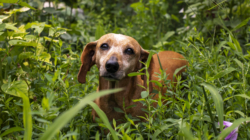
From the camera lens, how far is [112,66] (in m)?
1.88

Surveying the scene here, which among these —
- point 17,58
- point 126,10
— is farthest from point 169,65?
point 126,10

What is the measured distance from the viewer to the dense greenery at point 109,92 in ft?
4.49

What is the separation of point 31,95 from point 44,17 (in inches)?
77.2

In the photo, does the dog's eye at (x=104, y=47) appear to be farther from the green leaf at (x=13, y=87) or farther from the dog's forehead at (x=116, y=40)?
the green leaf at (x=13, y=87)

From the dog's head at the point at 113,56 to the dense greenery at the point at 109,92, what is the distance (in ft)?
0.59

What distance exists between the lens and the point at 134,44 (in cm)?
218

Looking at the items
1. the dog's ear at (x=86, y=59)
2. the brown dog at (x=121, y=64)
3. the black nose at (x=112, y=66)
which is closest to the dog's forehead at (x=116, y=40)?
the brown dog at (x=121, y=64)

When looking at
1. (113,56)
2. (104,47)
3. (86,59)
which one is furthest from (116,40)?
(86,59)

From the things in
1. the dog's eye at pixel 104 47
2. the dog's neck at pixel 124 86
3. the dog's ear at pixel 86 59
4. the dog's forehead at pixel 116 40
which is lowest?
the dog's neck at pixel 124 86

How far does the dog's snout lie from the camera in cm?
187

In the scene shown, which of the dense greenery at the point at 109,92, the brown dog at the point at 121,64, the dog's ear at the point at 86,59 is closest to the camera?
the dense greenery at the point at 109,92

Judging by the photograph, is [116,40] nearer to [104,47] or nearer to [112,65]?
[104,47]

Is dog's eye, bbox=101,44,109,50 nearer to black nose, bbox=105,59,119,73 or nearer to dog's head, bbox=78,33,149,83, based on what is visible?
dog's head, bbox=78,33,149,83

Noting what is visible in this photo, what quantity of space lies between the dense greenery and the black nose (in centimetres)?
25
